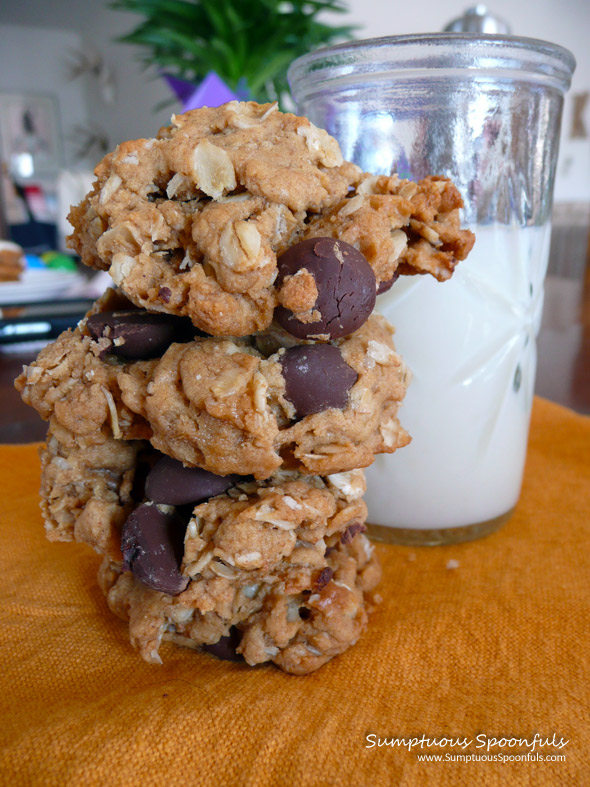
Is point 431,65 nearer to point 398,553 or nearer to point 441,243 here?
point 441,243

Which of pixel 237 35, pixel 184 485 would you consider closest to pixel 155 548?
Result: pixel 184 485

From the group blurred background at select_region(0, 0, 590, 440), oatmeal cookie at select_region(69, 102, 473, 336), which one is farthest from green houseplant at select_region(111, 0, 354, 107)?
oatmeal cookie at select_region(69, 102, 473, 336)

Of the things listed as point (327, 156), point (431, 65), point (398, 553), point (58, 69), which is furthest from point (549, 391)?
point (58, 69)

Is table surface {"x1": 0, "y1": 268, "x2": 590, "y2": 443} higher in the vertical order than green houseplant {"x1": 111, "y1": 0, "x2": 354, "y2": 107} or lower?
lower

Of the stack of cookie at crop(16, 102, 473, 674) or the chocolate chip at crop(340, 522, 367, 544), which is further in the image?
the chocolate chip at crop(340, 522, 367, 544)

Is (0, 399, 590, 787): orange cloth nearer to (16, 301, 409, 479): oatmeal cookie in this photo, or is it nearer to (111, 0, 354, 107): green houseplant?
(16, 301, 409, 479): oatmeal cookie

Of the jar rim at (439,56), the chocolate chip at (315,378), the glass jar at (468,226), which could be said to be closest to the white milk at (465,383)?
the glass jar at (468,226)

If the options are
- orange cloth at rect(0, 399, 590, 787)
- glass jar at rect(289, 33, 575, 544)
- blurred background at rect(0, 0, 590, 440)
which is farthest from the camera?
blurred background at rect(0, 0, 590, 440)

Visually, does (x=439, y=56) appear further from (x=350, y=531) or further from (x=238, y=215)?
(x=350, y=531)
